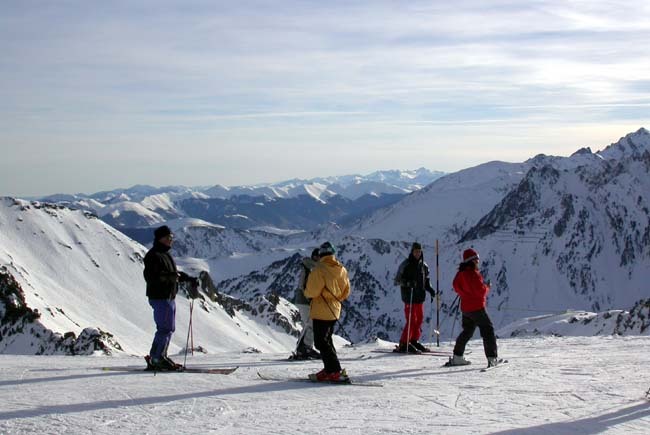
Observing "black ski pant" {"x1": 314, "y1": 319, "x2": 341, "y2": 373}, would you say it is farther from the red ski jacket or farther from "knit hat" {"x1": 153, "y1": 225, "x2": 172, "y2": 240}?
the red ski jacket

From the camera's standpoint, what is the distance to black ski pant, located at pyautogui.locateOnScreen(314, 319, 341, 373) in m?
13.7

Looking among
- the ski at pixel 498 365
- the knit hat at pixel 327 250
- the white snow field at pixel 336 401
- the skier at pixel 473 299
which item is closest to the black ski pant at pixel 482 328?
the skier at pixel 473 299

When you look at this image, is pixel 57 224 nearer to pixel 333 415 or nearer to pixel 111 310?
pixel 111 310

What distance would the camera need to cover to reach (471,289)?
53.2ft

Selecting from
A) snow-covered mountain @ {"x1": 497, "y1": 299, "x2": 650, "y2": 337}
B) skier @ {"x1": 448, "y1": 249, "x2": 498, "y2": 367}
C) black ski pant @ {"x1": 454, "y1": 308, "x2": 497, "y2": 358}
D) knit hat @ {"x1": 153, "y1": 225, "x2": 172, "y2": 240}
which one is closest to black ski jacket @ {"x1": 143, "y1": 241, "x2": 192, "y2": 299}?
knit hat @ {"x1": 153, "y1": 225, "x2": 172, "y2": 240}

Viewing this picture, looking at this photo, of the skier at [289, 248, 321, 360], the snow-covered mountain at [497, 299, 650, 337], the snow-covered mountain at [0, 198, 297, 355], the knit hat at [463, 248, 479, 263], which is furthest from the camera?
the snow-covered mountain at [0, 198, 297, 355]

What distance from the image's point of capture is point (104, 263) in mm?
139125

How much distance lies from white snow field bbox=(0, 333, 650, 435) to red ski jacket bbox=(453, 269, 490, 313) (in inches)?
54.7

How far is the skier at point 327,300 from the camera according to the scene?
13.5 meters

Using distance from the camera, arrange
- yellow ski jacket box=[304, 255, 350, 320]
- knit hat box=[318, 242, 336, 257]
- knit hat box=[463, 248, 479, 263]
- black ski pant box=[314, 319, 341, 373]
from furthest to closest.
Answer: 1. knit hat box=[463, 248, 479, 263]
2. knit hat box=[318, 242, 336, 257]
3. black ski pant box=[314, 319, 341, 373]
4. yellow ski jacket box=[304, 255, 350, 320]

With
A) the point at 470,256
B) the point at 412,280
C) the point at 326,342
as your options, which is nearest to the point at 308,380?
the point at 326,342

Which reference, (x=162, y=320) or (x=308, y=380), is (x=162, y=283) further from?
(x=308, y=380)

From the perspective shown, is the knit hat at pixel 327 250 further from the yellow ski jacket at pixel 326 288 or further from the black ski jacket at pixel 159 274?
the black ski jacket at pixel 159 274

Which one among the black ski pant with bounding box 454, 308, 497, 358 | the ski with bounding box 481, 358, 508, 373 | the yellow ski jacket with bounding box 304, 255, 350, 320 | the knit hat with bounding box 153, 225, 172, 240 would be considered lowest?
the ski with bounding box 481, 358, 508, 373
